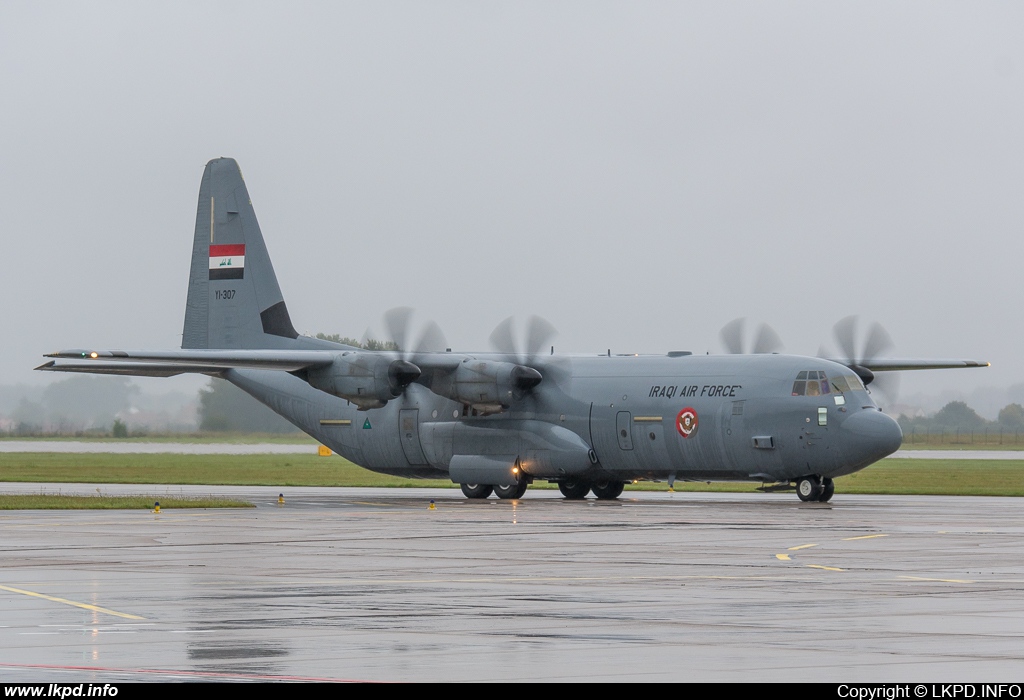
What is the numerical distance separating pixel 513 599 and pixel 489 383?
22.5m

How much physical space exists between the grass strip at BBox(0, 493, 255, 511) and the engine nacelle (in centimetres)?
608

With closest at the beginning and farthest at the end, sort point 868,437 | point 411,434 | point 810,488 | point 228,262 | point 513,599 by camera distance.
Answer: point 513,599 → point 868,437 → point 810,488 → point 411,434 → point 228,262

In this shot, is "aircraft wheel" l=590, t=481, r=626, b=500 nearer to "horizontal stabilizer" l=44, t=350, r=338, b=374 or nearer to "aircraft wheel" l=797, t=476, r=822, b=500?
"aircraft wheel" l=797, t=476, r=822, b=500

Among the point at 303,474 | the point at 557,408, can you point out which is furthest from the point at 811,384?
the point at 303,474

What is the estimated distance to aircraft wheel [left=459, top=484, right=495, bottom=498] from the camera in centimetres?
3806

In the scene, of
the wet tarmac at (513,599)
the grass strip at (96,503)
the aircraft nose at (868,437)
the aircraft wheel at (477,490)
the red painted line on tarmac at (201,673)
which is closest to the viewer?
the red painted line on tarmac at (201,673)

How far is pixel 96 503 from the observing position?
3281cm

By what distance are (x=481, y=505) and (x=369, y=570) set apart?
1712 centimetres

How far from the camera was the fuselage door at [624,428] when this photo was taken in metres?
35.7

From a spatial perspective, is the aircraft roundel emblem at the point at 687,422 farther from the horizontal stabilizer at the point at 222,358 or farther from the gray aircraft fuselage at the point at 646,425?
the horizontal stabilizer at the point at 222,358

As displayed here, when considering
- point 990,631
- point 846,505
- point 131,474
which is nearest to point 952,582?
point 990,631

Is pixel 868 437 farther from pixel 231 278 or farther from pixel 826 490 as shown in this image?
pixel 231 278

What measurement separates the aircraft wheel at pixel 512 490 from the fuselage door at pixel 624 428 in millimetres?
2959

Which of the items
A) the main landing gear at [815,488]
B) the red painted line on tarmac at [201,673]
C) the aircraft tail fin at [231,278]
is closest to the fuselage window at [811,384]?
the main landing gear at [815,488]
